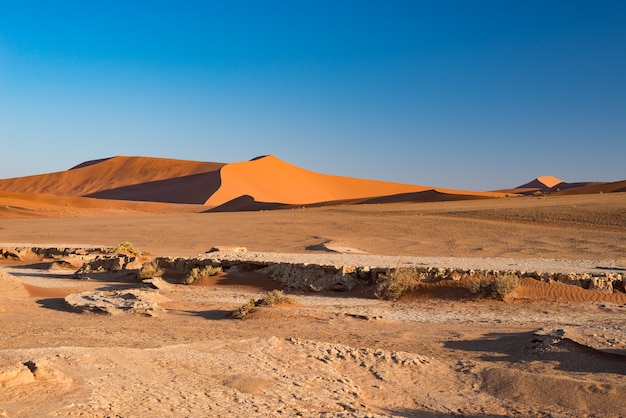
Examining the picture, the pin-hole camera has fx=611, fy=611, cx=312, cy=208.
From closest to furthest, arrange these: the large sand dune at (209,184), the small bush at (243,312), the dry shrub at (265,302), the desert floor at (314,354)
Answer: the desert floor at (314,354), the small bush at (243,312), the dry shrub at (265,302), the large sand dune at (209,184)

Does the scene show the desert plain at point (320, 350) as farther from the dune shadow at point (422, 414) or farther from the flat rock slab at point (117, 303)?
the flat rock slab at point (117, 303)

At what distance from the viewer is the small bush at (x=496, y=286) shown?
11.8 meters

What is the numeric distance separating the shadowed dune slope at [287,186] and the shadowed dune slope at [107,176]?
12.2 m

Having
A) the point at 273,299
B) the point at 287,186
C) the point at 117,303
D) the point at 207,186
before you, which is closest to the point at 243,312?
the point at 273,299

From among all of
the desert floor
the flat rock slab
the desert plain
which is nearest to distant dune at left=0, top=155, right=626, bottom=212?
the desert plain

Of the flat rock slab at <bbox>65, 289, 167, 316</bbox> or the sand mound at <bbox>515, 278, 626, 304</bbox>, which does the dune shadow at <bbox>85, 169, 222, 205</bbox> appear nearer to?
the flat rock slab at <bbox>65, 289, 167, 316</bbox>

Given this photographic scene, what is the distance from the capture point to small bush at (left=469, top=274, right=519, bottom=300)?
38.8 ft

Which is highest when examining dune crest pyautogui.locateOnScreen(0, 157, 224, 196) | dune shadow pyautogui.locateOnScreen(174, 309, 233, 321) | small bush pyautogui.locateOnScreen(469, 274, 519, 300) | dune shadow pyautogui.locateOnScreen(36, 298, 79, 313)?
dune crest pyautogui.locateOnScreen(0, 157, 224, 196)

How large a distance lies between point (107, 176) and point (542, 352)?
361 ft

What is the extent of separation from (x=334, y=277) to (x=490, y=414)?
7.94m

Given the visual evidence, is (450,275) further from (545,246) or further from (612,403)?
(545,246)

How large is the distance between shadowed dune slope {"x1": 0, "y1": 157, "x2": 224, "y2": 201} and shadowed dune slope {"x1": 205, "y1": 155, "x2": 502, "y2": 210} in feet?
39.9

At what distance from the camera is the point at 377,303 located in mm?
12180

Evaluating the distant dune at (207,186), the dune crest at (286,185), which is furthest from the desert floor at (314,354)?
the dune crest at (286,185)
